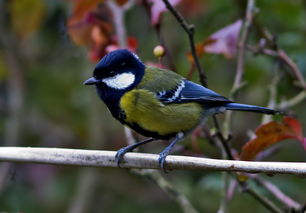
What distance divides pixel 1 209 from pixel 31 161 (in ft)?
4.18

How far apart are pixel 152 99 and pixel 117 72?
0.50 ft

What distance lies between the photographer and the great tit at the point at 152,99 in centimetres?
180

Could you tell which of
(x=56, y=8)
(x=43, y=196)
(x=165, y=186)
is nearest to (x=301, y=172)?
(x=165, y=186)

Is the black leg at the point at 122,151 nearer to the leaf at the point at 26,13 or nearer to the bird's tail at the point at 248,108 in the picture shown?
the bird's tail at the point at 248,108

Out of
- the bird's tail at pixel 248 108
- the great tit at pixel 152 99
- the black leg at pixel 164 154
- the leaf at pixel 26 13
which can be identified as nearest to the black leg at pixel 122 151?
the great tit at pixel 152 99

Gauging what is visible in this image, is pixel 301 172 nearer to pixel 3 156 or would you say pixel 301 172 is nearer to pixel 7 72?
pixel 3 156

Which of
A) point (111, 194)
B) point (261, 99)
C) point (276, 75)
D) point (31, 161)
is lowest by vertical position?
point (111, 194)

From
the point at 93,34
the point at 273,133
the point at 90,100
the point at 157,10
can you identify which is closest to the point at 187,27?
the point at 157,10

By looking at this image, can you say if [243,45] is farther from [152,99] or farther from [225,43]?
[152,99]

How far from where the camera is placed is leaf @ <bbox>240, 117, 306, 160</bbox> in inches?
58.8

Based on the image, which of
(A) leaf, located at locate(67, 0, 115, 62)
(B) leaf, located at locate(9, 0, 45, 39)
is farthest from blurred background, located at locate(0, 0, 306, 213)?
(A) leaf, located at locate(67, 0, 115, 62)

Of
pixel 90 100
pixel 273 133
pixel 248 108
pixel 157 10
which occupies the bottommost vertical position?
pixel 90 100

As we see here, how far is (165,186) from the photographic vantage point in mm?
1805

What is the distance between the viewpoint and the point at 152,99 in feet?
6.08
